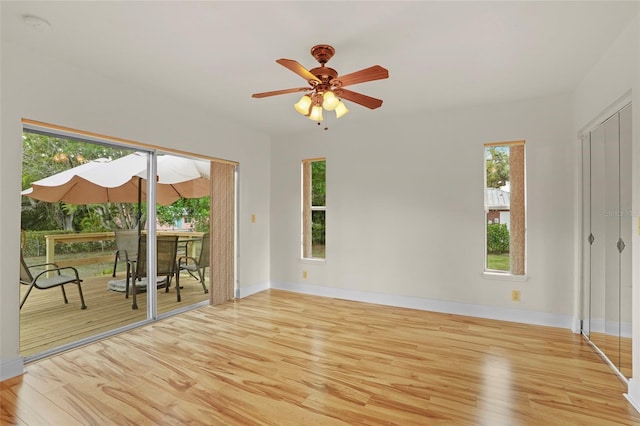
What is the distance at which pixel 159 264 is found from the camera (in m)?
4.08

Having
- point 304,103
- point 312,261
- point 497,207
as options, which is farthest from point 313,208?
point 304,103

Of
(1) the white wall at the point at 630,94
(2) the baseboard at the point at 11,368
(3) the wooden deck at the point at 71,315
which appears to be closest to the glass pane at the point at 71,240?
(3) the wooden deck at the point at 71,315

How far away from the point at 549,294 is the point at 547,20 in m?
3.00

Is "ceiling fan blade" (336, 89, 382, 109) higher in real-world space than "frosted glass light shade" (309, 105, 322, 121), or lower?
higher

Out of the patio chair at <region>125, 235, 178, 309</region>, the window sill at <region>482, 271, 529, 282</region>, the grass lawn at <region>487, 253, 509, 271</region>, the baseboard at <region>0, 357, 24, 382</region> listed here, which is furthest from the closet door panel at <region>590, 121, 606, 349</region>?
the baseboard at <region>0, 357, 24, 382</region>

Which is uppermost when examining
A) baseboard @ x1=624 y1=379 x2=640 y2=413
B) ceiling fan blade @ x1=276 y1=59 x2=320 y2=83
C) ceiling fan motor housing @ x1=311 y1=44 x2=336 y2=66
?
ceiling fan motor housing @ x1=311 y1=44 x2=336 y2=66

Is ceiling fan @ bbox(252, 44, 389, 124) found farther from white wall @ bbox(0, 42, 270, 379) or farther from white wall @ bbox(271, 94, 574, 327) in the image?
white wall @ bbox(271, 94, 574, 327)

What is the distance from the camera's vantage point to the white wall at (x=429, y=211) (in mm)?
3758

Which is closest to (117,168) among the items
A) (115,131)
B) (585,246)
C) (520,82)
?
(115,131)

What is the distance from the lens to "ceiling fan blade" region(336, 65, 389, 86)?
219cm

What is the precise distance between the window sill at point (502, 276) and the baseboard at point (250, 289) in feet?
11.2

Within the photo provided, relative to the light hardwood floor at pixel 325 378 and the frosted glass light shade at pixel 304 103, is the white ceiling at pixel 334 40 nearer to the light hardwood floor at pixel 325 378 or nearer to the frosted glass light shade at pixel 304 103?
the frosted glass light shade at pixel 304 103

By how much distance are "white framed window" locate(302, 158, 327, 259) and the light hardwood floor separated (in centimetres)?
179

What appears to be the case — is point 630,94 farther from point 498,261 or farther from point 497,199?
point 498,261
